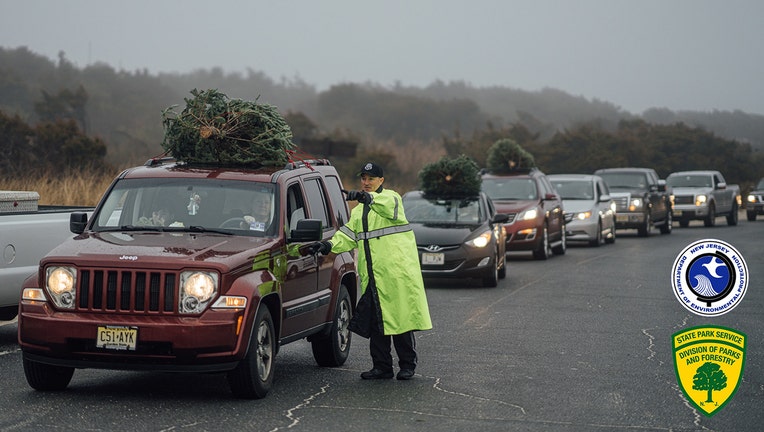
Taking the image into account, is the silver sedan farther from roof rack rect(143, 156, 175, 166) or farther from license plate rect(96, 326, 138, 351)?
license plate rect(96, 326, 138, 351)

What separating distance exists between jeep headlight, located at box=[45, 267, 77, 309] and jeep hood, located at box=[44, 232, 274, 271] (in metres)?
0.08

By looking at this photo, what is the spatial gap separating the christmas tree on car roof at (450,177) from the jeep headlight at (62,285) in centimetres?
1354

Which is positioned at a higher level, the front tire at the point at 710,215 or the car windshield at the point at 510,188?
the car windshield at the point at 510,188

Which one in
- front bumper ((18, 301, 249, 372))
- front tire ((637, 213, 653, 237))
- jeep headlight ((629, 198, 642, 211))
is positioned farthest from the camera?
front tire ((637, 213, 653, 237))

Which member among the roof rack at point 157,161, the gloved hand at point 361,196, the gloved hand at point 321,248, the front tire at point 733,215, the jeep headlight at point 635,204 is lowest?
the front tire at point 733,215

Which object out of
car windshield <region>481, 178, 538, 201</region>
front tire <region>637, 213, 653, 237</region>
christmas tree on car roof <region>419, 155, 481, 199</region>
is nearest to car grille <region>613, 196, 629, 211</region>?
front tire <region>637, 213, 653, 237</region>

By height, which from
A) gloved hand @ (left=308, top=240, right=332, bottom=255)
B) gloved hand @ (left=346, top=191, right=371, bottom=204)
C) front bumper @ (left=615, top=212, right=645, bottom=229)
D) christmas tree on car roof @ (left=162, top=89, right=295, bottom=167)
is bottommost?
front bumper @ (left=615, top=212, right=645, bottom=229)

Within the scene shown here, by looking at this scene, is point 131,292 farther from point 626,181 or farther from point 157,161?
point 626,181

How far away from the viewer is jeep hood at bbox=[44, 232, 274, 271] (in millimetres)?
8195

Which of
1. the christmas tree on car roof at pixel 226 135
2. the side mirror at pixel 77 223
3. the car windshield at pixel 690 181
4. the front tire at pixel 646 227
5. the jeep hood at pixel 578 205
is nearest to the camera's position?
the side mirror at pixel 77 223

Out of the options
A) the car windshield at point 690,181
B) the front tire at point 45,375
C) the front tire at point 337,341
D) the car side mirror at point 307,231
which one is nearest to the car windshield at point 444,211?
the front tire at point 337,341

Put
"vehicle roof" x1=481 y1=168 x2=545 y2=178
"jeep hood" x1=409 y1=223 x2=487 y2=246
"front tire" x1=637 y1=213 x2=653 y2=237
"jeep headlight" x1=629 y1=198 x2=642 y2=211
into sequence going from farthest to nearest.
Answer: "front tire" x1=637 y1=213 x2=653 y2=237 → "jeep headlight" x1=629 y1=198 x2=642 y2=211 → "vehicle roof" x1=481 y1=168 x2=545 y2=178 → "jeep hood" x1=409 y1=223 x2=487 y2=246

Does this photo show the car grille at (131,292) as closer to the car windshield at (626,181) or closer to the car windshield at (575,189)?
the car windshield at (575,189)

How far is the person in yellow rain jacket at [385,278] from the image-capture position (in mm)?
9594
